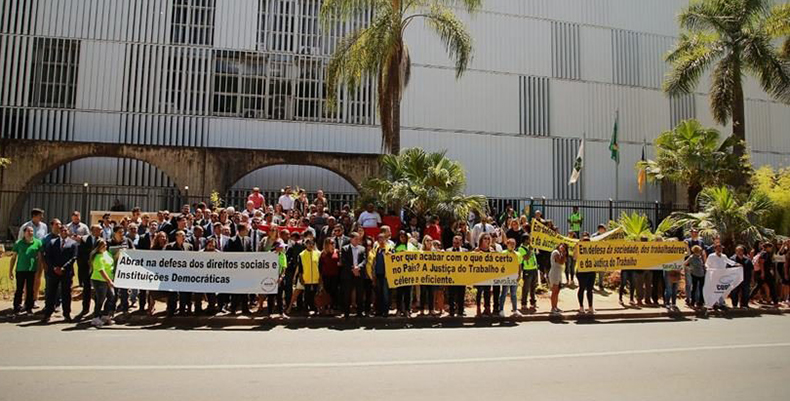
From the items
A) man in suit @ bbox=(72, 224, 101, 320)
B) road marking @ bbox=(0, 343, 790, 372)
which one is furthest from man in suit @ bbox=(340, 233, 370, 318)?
man in suit @ bbox=(72, 224, 101, 320)

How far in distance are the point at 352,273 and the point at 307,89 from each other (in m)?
16.1

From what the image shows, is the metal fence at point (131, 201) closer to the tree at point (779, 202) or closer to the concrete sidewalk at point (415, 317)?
the tree at point (779, 202)

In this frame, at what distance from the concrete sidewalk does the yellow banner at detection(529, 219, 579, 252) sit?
143 centimetres

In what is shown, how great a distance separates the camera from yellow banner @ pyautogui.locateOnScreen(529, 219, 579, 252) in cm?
1295

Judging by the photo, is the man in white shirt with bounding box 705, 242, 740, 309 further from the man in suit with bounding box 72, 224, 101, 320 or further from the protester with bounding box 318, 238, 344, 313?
the man in suit with bounding box 72, 224, 101, 320

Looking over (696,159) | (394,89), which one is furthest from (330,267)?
(696,159)

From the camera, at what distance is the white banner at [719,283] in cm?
1306

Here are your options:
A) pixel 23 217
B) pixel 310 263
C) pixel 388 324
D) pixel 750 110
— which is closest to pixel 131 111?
pixel 23 217

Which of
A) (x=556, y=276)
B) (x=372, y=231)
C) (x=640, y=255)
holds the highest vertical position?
(x=372, y=231)

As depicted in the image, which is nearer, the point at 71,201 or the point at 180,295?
the point at 180,295

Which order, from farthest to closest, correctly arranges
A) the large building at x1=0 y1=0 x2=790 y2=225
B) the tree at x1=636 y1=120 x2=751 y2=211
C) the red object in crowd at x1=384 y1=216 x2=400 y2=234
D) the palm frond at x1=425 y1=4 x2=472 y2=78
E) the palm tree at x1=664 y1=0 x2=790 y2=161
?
the large building at x1=0 y1=0 x2=790 y2=225 < the palm tree at x1=664 y1=0 x2=790 y2=161 < the tree at x1=636 y1=120 x2=751 y2=211 < the palm frond at x1=425 y1=4 x2=472 y2=78 < the red object in crowd at x1=384 y1=216 x2=400 y2=234

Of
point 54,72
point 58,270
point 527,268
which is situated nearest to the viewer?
point 58,270

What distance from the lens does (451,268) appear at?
11.4 metres

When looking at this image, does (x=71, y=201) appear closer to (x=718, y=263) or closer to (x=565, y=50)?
(x=718, y=263)
